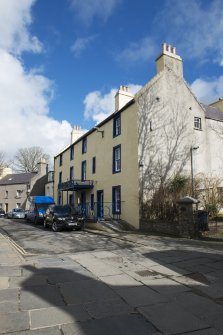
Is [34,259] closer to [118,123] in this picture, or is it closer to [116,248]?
[116,248]

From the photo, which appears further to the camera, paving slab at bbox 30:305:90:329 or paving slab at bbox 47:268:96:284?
paving slab at bbox 47:268:96:284

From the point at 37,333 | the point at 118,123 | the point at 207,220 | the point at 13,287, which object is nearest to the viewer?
the point at 37,333

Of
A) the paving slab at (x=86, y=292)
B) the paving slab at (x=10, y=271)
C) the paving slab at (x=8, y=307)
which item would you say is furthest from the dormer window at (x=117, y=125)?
the paving slab at (x=8, y=307)

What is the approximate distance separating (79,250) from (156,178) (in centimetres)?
1007

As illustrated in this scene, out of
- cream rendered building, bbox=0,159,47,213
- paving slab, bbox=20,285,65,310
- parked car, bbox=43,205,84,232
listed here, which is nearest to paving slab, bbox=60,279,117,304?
paving slab, bbox=20,285,65,310

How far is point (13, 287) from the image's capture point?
7.32 meters

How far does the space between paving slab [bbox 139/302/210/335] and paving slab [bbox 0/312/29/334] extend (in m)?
2.01

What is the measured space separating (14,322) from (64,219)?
50.0ft

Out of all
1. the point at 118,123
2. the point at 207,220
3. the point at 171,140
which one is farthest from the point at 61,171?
the point at 207,220

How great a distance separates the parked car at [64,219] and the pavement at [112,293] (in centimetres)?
872

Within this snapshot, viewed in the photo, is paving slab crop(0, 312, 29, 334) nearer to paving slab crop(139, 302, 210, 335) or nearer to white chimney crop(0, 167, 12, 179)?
paving slab crop(139, 302, 210, 335)

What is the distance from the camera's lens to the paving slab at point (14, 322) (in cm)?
495

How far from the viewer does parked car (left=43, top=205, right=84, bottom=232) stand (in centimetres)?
2036

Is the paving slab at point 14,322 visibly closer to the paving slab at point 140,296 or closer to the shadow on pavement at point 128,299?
the shadow on pavement at point 128,299
